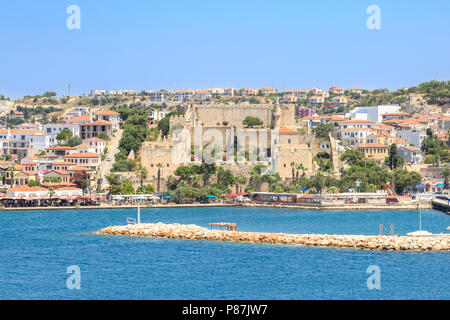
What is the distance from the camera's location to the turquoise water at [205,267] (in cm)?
2405

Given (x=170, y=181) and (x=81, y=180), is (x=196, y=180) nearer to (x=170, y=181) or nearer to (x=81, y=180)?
(x=170, y=181)

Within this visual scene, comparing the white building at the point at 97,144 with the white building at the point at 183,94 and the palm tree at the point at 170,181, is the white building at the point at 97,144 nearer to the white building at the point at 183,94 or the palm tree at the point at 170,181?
the palm tree at the point at 170,181

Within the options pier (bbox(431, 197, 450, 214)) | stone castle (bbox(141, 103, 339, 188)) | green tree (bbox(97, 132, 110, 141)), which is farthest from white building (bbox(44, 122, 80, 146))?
pier (bbox(431, 197, 450, 214))

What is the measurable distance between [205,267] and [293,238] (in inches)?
230

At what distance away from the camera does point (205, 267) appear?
90.2 ft

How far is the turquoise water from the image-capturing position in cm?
2405

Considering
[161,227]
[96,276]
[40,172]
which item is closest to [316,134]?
[40,172]

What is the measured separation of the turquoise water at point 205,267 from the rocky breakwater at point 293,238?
75 centimetres

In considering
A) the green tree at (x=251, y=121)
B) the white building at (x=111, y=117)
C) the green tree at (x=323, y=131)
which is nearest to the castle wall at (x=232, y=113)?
the green tree at (x=251, y=121)

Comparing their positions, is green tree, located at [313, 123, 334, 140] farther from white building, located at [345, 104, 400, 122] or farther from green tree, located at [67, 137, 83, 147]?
green tree, located at [67, 137, 83, 147]

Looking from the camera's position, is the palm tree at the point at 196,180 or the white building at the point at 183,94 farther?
the white building at the point at 183,94

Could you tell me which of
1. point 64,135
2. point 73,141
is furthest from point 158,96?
point 73,141
